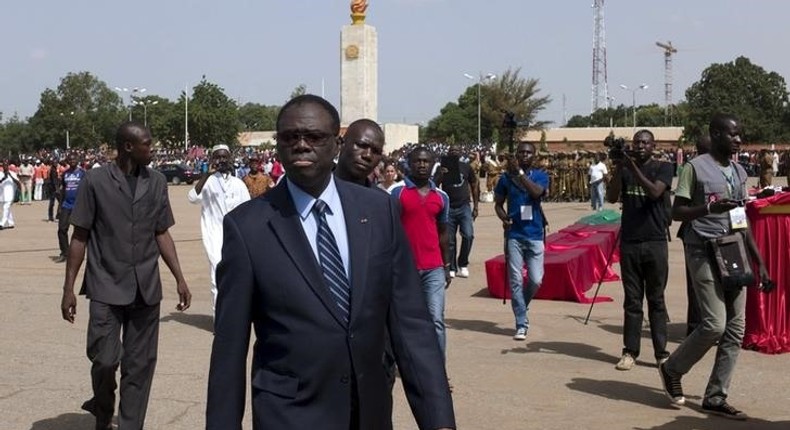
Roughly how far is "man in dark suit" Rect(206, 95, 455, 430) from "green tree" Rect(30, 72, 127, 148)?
87523 millimetres

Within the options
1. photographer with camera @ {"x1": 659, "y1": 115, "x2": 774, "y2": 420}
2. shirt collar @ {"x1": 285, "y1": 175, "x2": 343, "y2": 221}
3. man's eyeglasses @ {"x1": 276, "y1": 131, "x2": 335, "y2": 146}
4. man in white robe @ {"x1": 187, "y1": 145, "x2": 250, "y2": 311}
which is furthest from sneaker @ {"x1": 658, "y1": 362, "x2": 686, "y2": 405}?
man's eyeglasses @ {"x1": 276, "y1": 131, "x2": 335, "y2": 146}

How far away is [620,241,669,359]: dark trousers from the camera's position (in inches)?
314

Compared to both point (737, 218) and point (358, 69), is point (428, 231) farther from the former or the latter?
point (358, 69)

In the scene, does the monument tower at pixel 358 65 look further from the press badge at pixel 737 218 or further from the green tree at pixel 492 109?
the press badge at pixel 737 218

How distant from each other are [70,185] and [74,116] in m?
79.7

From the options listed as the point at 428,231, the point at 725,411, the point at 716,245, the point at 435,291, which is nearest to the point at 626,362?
the point at 725,411

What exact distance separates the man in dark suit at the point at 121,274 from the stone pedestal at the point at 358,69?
44323mm

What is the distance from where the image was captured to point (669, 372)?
6938 millimetres

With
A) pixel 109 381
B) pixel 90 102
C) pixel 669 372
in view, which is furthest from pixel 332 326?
pixel 90 102

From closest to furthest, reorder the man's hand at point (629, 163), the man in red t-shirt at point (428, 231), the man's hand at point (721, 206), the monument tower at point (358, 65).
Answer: the man's hand at point (721, 206) < the man in red t-shirt at point (428, 231) < the man's hand at point (629, 163) < the monument tower at point (358, 65)

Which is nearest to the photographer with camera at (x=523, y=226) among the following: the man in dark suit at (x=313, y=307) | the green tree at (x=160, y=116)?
the man in dark suit at (x=313, y=307)

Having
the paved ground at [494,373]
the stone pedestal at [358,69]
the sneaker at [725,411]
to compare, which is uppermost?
the stone pedestal at [358,69]

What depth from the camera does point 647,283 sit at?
8117mm

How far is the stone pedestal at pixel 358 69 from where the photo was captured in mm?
50188
